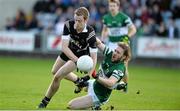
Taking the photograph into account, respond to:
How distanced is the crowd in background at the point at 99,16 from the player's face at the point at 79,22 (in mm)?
17705

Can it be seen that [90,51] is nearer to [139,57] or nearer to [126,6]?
[139,57]

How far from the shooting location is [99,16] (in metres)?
34.3

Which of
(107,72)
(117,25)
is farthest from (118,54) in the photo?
(117,25)

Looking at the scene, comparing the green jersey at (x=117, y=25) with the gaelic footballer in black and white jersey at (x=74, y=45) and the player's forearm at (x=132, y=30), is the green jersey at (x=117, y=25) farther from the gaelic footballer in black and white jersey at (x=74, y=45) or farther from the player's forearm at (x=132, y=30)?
the gaelic footballer in black and white jersey at (x=74, y=45)

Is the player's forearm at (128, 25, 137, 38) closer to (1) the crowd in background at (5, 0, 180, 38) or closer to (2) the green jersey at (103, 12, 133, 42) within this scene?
(2) the green jersey at (103, 12, 133, 42)

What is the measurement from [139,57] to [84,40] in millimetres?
17373

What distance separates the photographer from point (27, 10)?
126ft

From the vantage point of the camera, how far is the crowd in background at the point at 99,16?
32844 mm

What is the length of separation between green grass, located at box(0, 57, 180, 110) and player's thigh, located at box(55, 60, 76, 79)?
2.75ft

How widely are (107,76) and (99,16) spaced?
2030cm

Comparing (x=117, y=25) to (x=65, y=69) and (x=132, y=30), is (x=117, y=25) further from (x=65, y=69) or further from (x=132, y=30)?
(x=65, y=69)

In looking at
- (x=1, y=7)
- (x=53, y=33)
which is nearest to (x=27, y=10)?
(x=1, y=7)

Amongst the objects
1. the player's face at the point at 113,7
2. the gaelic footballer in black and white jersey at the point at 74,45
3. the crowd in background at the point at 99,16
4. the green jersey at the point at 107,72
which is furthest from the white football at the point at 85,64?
the crowd in background at the point at 99,16

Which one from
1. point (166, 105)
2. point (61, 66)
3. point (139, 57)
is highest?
point (61, 66)
